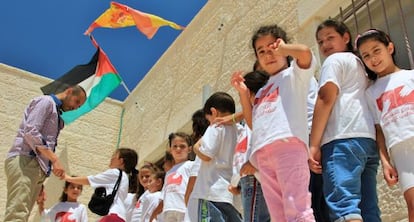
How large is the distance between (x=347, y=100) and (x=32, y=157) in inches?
93.7

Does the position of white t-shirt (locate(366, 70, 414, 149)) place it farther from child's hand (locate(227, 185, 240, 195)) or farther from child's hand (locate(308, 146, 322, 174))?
child's hand (locate(227, 185, 240, 195))

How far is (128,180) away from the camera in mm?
4699

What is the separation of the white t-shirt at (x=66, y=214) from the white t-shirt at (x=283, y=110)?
10.7 feet

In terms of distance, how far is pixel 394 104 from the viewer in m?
2.22

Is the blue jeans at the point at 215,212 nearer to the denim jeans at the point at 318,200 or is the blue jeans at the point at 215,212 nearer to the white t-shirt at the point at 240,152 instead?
the white t-shirt at the point at 240,152

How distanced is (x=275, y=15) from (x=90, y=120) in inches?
212

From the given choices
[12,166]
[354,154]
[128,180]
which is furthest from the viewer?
[128,180]

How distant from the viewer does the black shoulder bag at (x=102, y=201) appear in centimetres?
446

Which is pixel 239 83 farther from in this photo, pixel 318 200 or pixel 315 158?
pixel 318 200

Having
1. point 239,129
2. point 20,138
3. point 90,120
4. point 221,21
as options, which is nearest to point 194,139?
point 239,129

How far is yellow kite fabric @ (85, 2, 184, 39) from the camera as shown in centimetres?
800

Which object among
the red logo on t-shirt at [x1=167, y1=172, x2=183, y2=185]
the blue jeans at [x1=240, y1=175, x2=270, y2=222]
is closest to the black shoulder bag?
the red logo on t-shirt at [x1=167, y1=172, x2=183, y2=185]

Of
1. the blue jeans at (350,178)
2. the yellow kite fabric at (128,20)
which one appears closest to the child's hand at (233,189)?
the blue jeans at (350,178)

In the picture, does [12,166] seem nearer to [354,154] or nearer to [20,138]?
[20,138]
